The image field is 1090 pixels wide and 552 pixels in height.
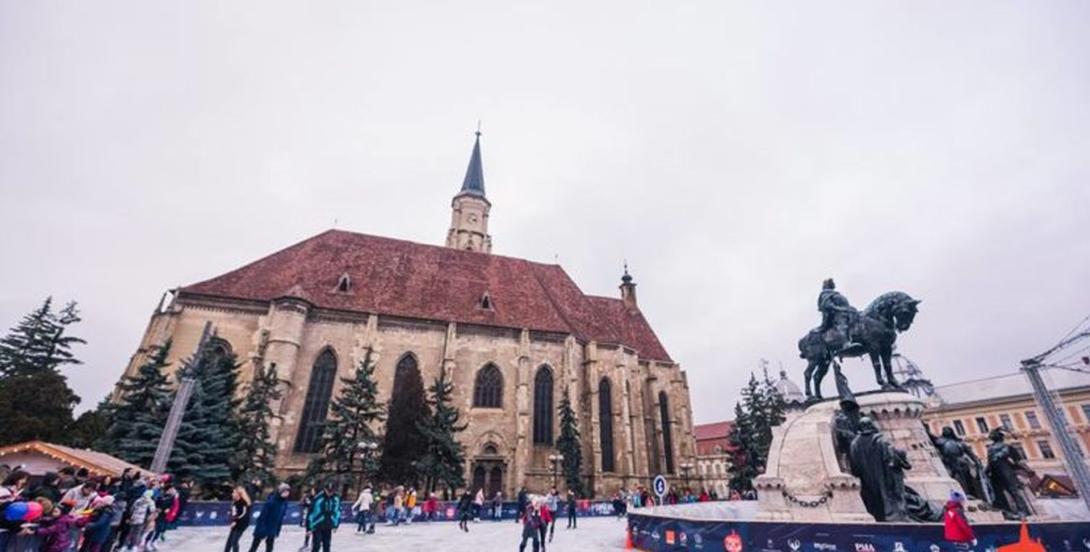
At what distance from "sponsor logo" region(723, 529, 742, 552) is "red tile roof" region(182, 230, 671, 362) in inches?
775

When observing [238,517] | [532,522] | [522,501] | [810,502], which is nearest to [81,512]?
[238,517]

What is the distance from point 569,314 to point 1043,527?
24.9 metres

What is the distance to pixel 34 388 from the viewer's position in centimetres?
2064

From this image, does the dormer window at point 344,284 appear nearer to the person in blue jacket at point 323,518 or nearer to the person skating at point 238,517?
the person skating at point 238,517

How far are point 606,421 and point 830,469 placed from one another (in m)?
18.8

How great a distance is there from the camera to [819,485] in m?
8.39

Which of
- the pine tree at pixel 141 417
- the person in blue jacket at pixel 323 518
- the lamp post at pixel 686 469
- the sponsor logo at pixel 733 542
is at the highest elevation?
the pine tree at pixel 141 417

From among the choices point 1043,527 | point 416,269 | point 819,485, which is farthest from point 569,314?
point 1043,527

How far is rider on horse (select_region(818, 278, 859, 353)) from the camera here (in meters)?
10.5

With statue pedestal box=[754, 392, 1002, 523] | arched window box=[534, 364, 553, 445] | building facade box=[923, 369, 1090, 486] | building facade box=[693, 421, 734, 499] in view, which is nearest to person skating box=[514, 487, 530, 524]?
arched window box=[534, 364, 553, 445]

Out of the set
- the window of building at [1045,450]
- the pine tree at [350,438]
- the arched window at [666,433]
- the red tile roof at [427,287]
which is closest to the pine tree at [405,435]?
the pine tree at [350,438]

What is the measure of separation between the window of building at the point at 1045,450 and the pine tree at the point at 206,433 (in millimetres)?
53299

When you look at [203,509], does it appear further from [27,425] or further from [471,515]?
[27,425]

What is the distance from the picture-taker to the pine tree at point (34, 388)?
19.3 m
